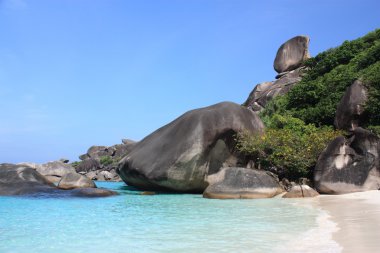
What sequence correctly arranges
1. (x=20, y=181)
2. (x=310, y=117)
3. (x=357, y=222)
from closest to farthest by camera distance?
(x=357, y=222)
(x=20, y=181)
(x=310, y=117)

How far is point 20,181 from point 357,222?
13199mm

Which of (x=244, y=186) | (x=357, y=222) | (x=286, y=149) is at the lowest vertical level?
(x=357, y=222)

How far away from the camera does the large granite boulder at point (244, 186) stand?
11.8 m

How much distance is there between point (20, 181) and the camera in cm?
1528

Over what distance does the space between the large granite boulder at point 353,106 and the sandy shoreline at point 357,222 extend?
5.58 meters

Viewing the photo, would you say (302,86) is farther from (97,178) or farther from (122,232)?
(97,178)

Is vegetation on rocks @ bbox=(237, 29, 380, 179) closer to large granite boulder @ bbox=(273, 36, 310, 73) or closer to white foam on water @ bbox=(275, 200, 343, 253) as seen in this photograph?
white foam on water @ bbox=(275, 200, 343, 253)

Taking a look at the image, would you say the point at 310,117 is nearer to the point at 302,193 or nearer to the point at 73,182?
the point at 302,193

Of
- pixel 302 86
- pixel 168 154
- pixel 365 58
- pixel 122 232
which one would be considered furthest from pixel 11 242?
pixel 365 58

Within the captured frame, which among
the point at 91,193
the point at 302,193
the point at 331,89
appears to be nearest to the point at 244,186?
the point at 302,193

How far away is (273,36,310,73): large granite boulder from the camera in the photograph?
1453 inches

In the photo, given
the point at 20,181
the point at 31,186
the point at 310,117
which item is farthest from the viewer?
the point at 310,117

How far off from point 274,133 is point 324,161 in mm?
2968

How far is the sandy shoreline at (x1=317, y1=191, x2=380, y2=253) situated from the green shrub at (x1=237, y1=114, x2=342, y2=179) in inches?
142
